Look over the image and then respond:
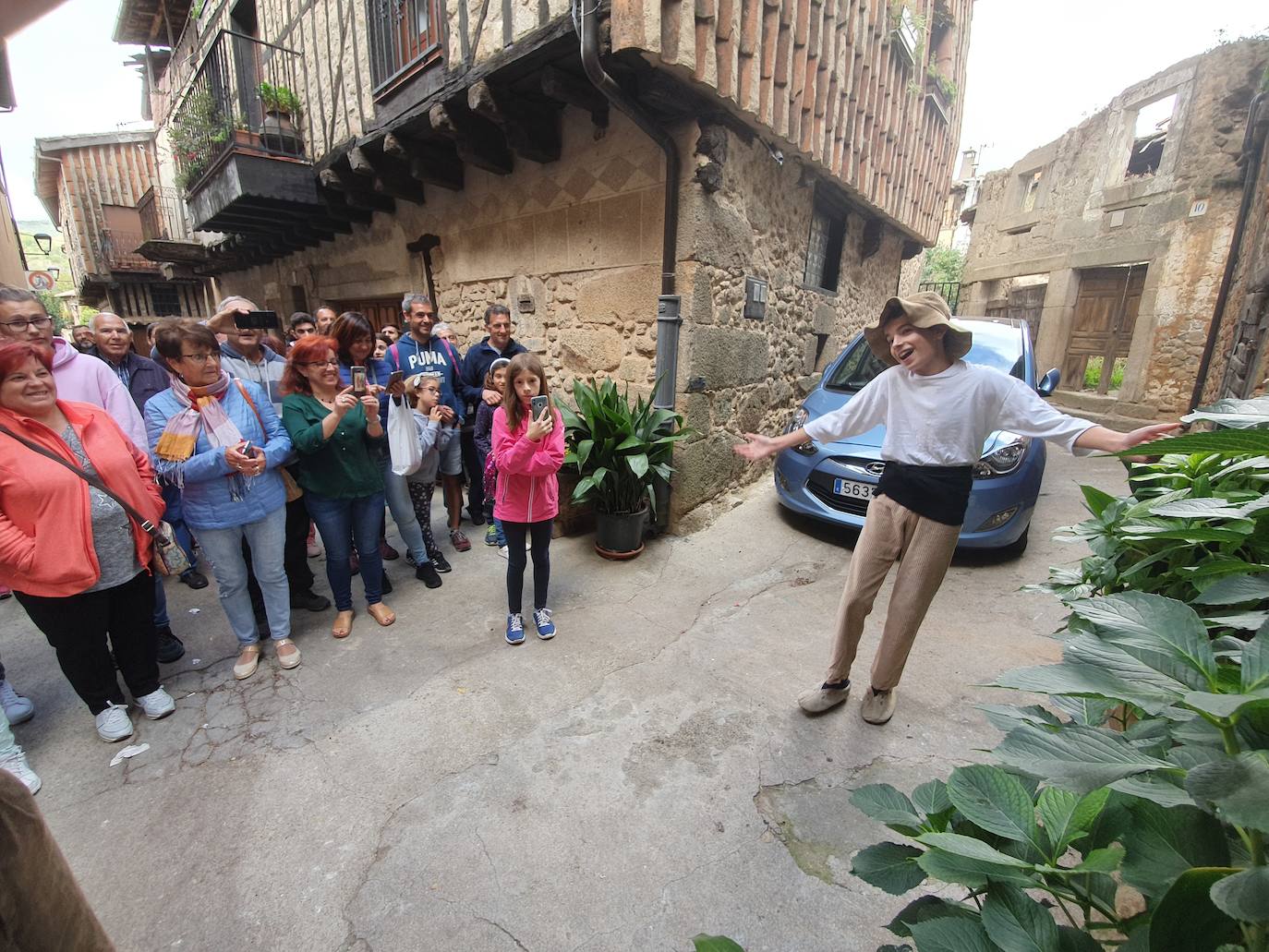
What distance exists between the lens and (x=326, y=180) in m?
5.43

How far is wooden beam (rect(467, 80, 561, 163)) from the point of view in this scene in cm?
346

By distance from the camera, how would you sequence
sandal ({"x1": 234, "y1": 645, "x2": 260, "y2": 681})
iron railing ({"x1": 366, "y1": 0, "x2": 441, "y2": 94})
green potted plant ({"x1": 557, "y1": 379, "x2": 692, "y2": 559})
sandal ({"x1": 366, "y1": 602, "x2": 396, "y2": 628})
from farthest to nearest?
iron railing ({"x1": 366, "y1": 0, "x2": 441, "y2": 94}) < green potted plant ({"x1": 557, "y1": 379, "x2": 692, "y2": 559}) < sandal ({"x1": 366, "y1": 602, "x2": 396, "y2": 628}) < sandal ({"x1": 234, "y1": 645, "x2": 260, "y2": 681})

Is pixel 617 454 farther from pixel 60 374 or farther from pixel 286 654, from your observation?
pixel 60 374

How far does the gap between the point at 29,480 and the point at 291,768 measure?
1.39m

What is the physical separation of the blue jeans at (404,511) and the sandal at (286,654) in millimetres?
922

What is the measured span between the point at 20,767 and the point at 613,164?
4534mm

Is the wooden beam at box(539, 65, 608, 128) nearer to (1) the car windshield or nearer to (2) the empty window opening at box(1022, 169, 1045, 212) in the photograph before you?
(1) the car windshield

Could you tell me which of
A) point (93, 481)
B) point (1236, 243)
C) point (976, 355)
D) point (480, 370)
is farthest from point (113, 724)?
point (1236, 243)

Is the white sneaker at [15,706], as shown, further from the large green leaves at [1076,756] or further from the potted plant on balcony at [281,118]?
the potted plant on balcony at [281,118]

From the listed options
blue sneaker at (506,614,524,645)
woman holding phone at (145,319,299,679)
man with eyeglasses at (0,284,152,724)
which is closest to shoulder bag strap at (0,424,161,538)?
woman holding phone at (145,319,299,679)

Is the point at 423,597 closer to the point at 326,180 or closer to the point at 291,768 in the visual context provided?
the point at 291,768

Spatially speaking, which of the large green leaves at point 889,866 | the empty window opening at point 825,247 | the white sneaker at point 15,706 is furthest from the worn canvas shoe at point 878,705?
the empty window opening at point 825,247

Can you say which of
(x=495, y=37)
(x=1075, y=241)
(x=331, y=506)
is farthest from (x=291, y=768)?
(x=1075, y=241)

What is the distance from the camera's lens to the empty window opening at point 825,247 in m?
5.54
